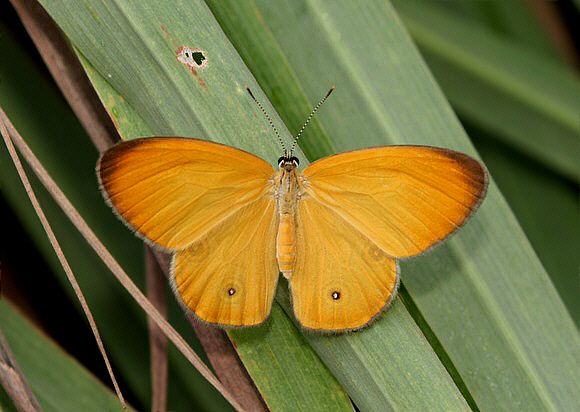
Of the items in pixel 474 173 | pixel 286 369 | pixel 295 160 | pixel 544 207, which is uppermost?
pixel 295 160

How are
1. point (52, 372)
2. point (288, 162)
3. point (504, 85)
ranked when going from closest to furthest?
point (288, 162), point (52, 372), point (504, 85)

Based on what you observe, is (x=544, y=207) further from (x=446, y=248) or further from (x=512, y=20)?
(x=446, y=248)

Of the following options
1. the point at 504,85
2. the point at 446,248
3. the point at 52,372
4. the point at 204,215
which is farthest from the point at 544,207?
the point at 52,372

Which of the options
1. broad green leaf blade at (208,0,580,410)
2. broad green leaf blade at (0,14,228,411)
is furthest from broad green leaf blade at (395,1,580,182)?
broad green leaf blade at (0,14,228,411)

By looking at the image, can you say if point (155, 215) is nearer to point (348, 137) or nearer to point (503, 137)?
point (348, 137)

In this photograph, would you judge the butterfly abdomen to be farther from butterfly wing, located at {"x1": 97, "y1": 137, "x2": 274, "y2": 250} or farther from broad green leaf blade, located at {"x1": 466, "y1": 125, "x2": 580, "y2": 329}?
broad green leaf blade, located at {"x1": 466, "y1": 125, "x2": 580, "y2": 329}

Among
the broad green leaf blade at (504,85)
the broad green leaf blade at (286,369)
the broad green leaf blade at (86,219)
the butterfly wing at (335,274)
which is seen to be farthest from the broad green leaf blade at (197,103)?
the broad green leaf blade at (504,85)
